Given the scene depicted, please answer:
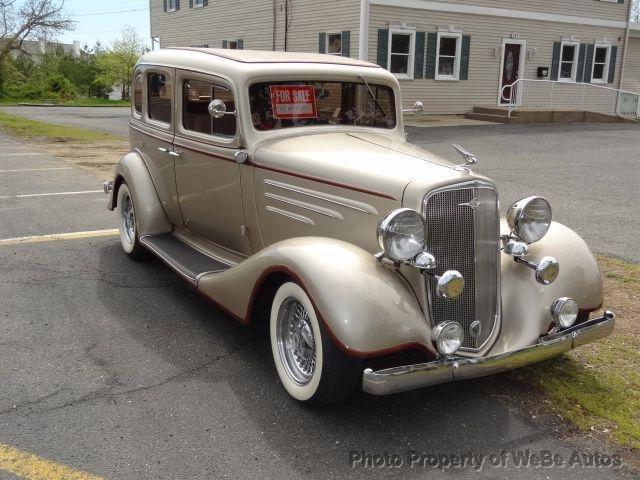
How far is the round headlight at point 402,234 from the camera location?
2.99 metres

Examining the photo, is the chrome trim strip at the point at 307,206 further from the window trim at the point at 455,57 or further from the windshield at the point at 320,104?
the window trim at the point at 455,57

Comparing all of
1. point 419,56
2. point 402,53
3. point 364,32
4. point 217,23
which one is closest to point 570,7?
point 419,56

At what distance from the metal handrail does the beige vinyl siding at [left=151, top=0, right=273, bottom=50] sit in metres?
8.62

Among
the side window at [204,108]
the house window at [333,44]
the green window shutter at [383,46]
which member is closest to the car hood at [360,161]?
the side window at [204,108]

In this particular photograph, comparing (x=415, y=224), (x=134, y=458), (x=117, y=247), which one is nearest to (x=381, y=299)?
(x=415, y=224)

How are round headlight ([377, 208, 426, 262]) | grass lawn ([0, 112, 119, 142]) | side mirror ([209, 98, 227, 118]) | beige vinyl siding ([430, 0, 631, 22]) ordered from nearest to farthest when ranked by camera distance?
round headlight ([377, 208, 426, 262]) → side mirror ([209, 98, 227, 118]) → grass lawn ([0, 112, 119, 142]) → beige vinyl siding ([430, 0, 631, 22])

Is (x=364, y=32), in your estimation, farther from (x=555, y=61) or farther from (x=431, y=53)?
(x=555, y=61)

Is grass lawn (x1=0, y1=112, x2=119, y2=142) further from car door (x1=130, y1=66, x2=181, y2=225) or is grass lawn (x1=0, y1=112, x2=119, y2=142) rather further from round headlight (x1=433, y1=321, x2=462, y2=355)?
round headlight (x1=433, y1=321, x2=462, y2=355)

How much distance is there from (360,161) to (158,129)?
2395mm

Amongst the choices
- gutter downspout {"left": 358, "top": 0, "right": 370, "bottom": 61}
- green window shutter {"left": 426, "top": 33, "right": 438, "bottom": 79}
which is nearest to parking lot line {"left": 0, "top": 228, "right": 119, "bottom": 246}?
gutter downspout {"left": 358, "top": 0, "right": 370, "bottom": 61}

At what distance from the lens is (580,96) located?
21938 millimetres

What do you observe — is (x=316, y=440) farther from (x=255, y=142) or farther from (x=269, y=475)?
(x=255, y=142)

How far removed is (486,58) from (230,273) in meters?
18.7

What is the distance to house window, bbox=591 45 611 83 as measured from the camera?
2256cm
